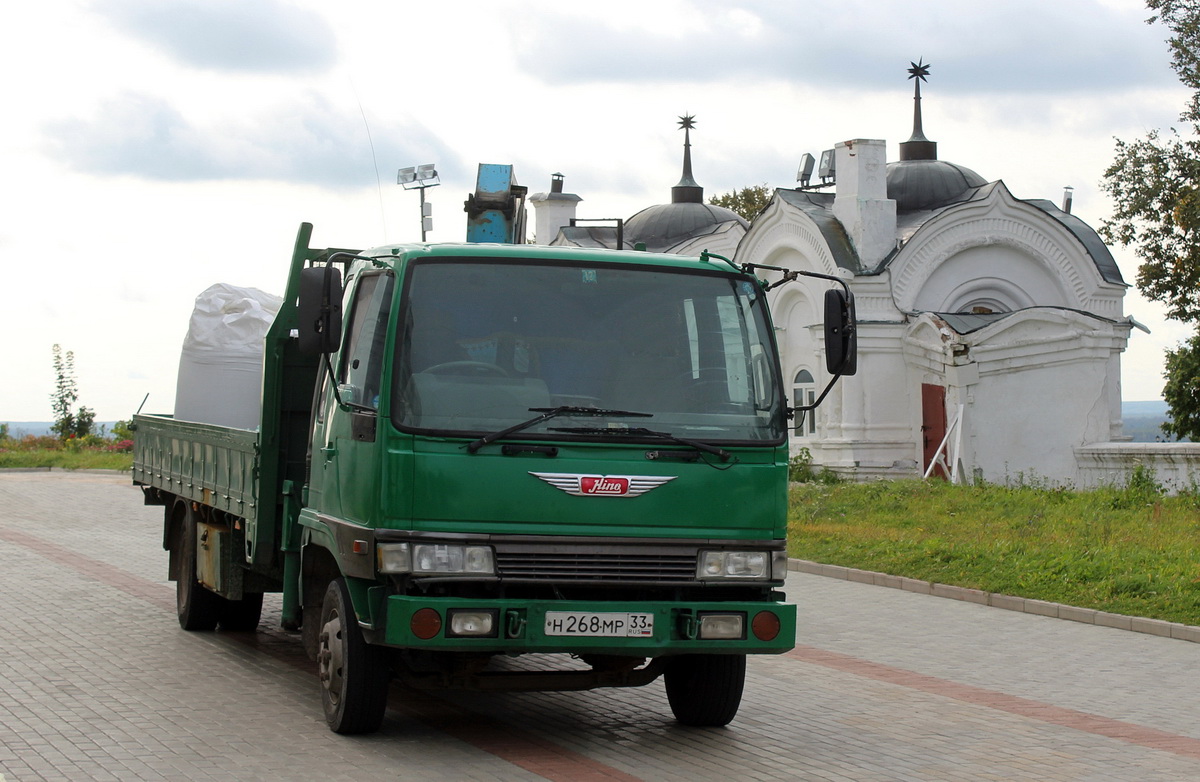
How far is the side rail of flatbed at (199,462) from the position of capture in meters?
9.73

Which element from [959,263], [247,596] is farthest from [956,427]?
[247,596]

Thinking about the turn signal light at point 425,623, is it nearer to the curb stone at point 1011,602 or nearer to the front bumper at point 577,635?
the front bumper at point 577,635

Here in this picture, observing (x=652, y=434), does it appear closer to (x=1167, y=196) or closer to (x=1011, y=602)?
(x=1011, y=602)

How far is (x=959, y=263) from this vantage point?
33.9 m

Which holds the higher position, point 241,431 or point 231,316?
point 231,316

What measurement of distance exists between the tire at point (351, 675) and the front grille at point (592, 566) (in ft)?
3.12

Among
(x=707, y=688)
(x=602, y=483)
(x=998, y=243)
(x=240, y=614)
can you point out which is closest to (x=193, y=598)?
(x=240, y=614)

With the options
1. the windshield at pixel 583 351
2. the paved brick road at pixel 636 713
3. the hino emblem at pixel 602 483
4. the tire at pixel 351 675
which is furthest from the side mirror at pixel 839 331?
the tire at pixel 351 675

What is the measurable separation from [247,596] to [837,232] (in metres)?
24.0

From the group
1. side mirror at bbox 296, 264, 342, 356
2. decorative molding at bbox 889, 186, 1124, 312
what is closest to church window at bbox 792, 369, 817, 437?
decorative molding at bbox 889, 186, 1124, 312

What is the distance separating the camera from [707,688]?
8297 millimetres

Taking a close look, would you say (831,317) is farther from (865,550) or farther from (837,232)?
(837,232)

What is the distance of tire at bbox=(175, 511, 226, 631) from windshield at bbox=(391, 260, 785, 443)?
15.9 ft

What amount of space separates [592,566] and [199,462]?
4.78m
